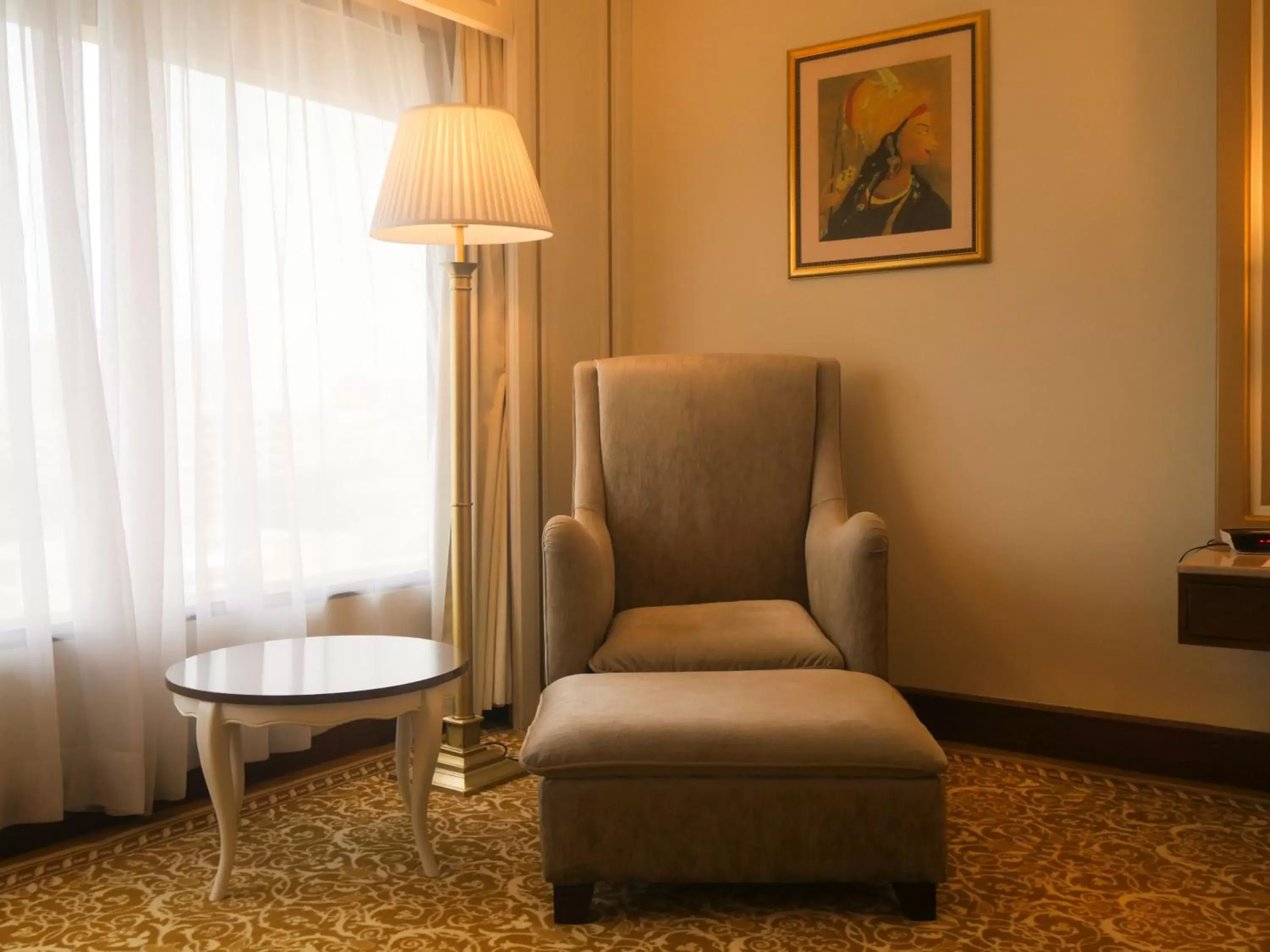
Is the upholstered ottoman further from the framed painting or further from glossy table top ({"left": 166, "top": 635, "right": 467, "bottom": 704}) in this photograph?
the framed painting

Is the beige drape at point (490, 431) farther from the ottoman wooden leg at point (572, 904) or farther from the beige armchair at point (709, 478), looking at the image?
the ottoman wooden leg at point (572, 904)

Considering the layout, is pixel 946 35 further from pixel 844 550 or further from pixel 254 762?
pixel 254 762

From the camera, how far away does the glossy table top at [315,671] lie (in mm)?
2137

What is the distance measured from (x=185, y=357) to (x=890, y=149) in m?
2.03

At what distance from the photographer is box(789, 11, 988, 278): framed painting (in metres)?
3.18

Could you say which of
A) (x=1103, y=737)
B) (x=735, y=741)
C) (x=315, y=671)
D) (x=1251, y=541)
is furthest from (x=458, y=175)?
(x=1103, y=737)

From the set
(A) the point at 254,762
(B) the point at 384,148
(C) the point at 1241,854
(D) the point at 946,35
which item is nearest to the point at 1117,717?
(C) the point at 1241,854

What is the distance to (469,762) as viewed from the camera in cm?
293

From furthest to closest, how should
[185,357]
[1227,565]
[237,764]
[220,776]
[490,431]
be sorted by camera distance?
[490,431], [185,357], [237,764], [1227,565], [220,776]

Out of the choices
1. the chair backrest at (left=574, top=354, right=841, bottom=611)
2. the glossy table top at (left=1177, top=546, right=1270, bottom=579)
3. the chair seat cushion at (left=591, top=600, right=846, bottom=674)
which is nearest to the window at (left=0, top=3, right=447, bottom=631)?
the chair backrest at (left=574, top=354, right=841, bottom=611)

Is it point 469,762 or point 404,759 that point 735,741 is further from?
point 469,762

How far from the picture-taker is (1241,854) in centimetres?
240

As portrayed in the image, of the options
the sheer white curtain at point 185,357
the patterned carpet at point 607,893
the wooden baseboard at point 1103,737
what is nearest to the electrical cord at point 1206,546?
the wooden baseboard at point 1103,737

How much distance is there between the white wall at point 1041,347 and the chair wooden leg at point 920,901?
1.20 metres
